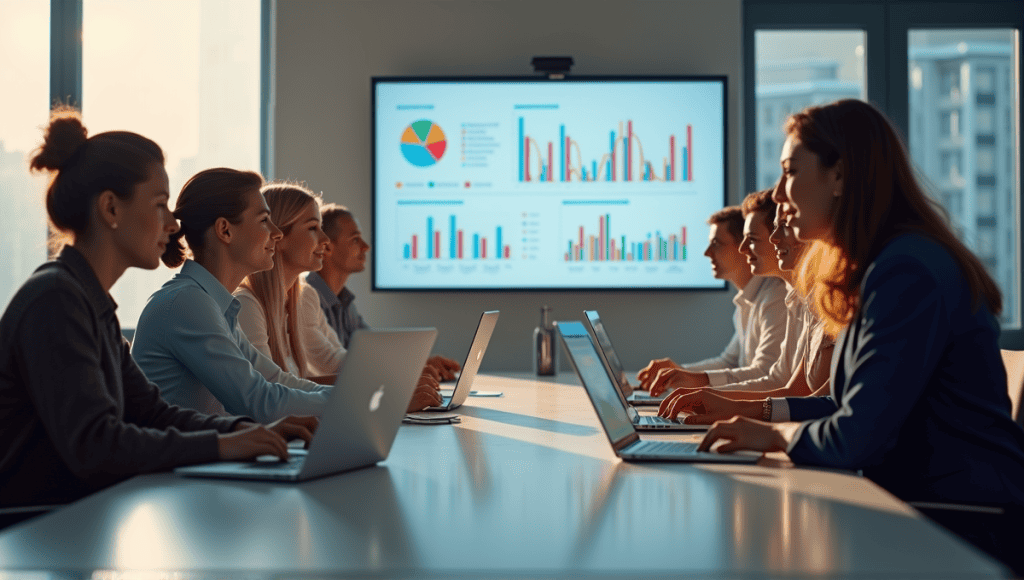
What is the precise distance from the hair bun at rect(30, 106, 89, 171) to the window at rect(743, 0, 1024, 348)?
141 inches

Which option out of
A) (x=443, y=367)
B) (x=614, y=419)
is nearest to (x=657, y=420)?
(x=614, y=419)

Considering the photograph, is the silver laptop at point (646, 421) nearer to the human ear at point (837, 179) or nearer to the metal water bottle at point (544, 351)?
the human ear at point (837, 179)

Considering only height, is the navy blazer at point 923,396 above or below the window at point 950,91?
below

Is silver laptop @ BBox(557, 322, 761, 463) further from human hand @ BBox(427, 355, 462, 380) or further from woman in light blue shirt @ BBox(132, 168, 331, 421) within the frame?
human hand @ BBox(427, 355, 462, 380)

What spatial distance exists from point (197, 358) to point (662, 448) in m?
1.02

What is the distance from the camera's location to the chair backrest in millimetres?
2059

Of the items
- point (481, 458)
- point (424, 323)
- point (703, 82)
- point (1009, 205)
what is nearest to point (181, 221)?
point (481, 458)

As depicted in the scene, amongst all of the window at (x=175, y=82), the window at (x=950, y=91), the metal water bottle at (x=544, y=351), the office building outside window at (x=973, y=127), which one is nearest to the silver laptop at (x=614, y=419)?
the metal water bottle at (x=544, y=351)

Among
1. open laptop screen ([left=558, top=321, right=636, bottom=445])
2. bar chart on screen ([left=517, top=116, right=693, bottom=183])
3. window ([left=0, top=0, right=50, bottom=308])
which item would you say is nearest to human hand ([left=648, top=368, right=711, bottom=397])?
open laptop screen ([left=558, top=321, right=636, bottom=445])

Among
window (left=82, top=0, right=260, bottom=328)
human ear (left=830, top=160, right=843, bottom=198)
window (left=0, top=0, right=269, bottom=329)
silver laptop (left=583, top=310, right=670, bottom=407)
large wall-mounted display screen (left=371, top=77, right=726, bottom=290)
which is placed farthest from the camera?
large wall-mounted display screen (left=371, top=77, right=726, bottom=290)

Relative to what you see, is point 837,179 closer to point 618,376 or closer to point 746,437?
point 746,437

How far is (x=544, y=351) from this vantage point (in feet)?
12.6

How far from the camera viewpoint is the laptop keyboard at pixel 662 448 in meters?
1.57

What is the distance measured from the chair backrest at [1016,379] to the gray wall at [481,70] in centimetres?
238
